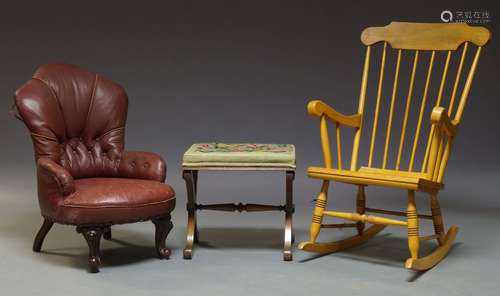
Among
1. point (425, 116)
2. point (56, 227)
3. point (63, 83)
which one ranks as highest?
point (63, 83)

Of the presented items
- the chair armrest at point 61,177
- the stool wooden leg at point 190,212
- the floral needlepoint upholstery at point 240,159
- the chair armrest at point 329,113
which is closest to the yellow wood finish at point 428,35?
the chair armrest at point 329,113

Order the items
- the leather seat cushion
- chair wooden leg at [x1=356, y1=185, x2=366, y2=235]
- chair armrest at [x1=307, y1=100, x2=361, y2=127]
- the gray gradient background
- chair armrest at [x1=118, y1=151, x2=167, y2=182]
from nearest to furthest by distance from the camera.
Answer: the leather seat cushion → chair armrest at [x1=307, y1=100, x2=361, y2=127] → chair armrest at [x1=118, y1=151, x2=167, y2=182] → chair wooden leg at [x1=356, y1=185, x2=366, y2=235] → the gray gradient background

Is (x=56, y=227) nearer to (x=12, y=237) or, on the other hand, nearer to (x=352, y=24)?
(x=12, y=237)

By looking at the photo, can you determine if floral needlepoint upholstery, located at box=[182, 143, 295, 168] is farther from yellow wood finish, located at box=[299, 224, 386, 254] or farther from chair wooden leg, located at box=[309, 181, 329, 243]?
yellow wood finish, located at box=[299, 224, 386, 254]

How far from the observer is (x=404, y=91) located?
7.03 metres

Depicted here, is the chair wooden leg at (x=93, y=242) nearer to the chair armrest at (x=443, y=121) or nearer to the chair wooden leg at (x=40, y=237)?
the chair wooden leg at (x=40, y=237)

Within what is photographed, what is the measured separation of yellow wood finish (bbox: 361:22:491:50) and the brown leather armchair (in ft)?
4.56

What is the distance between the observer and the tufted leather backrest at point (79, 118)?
4285 mm

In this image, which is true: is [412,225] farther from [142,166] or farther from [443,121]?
[142,166]

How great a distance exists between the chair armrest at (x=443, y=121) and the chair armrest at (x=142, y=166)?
1.43 metres

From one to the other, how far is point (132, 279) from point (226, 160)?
758mm

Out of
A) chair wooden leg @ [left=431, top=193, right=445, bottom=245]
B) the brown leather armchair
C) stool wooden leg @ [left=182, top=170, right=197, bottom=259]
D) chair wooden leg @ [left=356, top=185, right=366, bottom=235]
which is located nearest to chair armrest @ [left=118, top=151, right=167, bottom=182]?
the brown leather armchair

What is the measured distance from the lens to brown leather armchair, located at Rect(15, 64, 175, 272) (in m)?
3.94

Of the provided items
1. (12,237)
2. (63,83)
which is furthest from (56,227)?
(63,83)
